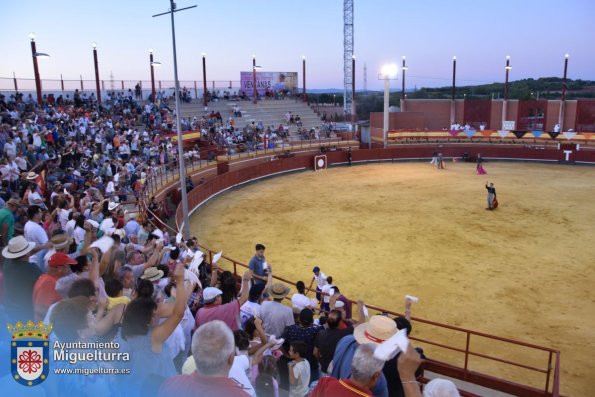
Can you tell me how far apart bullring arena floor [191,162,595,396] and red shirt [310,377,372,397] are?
291 inches

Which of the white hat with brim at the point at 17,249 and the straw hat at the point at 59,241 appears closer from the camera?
the white hat with brim at the point at 17,249

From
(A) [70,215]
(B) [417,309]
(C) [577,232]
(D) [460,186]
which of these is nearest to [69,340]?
(A) [70,215]

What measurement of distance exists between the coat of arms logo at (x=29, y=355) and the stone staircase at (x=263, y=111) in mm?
39365

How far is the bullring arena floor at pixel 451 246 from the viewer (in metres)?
11.2

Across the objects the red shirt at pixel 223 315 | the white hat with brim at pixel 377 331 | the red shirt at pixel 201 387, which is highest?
the red shirt at pixel 201 387

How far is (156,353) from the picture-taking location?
3.73 meters

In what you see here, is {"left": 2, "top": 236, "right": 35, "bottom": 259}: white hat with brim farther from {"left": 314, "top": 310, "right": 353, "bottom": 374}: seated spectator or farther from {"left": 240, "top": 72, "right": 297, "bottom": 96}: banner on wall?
{"left": 240, "top": 72, "right": 297, "bottom": 96}: banner on wall

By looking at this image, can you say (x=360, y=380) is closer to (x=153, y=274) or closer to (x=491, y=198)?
(x=153, y=274)

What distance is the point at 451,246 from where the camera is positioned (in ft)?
55.8

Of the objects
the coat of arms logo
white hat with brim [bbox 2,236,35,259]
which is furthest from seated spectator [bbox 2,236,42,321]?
the coat of arms logo

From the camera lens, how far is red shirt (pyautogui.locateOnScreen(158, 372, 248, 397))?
2.64 meters

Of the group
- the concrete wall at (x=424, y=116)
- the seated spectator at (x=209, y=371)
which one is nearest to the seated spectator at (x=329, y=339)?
the seated spectator at (x=209, y=371)

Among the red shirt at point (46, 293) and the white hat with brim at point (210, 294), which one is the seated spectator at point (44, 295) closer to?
the red shirt at point (46, 293)

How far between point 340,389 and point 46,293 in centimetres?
309
